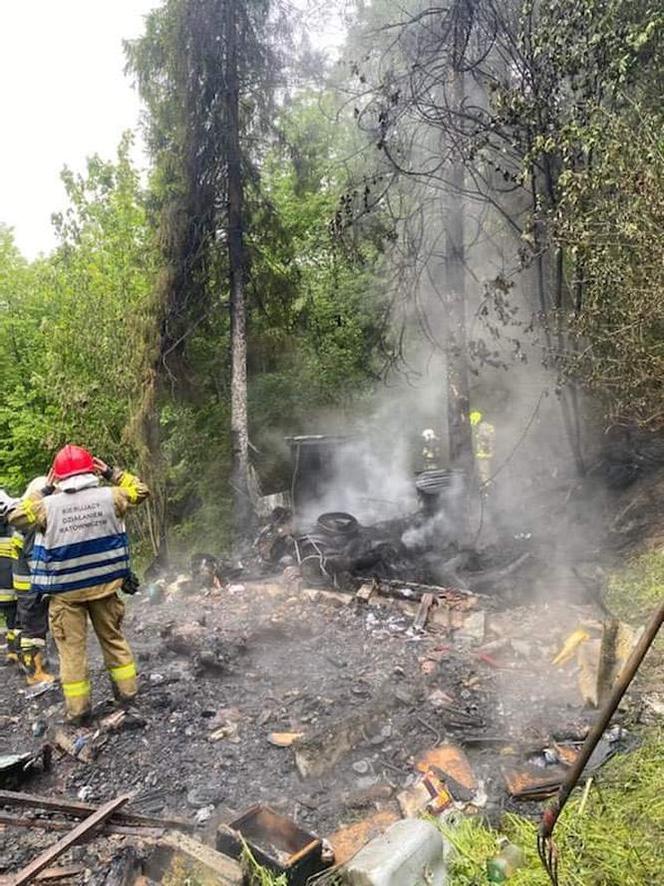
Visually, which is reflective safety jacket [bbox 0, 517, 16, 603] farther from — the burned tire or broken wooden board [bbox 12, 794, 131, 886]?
the burned tire

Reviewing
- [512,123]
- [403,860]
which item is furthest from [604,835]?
[512,123]

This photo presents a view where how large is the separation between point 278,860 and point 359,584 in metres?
4.60

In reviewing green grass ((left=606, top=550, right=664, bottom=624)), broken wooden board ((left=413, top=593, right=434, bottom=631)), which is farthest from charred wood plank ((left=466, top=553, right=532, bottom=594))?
green grass ((left=606, top=550, right=664, bottom=624))

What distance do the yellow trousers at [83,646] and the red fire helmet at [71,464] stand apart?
0.91 meters

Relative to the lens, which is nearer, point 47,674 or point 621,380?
point 47,674

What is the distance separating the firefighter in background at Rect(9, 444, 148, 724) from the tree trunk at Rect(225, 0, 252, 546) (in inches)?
218

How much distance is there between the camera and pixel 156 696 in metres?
4.96

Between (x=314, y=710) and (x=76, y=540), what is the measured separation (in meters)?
2.14

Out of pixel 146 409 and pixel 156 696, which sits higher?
pixel 146 409

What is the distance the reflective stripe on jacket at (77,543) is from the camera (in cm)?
470

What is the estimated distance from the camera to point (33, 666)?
5602 millimetres

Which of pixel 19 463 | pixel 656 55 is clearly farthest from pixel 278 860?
pixel 19 463

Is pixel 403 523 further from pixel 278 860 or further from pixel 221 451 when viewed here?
pixel 278 860

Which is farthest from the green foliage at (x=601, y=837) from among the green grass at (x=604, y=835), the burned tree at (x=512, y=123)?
the burned tree at (x=512, y=123)
